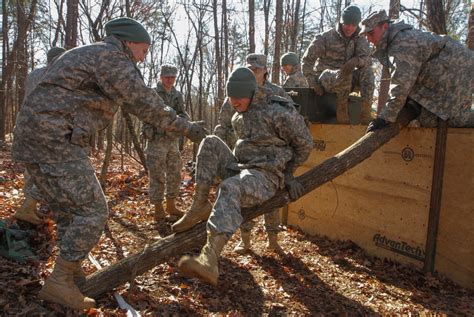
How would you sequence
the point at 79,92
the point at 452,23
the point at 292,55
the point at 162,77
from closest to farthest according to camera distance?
the point at 79,92
the point at 162,77
the point at 292,55
the point at 452,23

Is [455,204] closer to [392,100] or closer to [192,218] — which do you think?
[392,100]

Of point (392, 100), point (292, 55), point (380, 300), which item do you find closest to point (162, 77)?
point (292, 55)

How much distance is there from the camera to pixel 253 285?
4.50m

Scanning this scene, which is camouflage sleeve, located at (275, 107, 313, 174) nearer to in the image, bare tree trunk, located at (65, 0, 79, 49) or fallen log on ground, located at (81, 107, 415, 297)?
fallen log on ground, located at (81, 107, 415, 297)

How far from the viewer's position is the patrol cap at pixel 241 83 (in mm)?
4109

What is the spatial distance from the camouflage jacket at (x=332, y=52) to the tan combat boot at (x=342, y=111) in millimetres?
573

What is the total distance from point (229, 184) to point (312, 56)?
4.12 meters

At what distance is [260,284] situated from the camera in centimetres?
455

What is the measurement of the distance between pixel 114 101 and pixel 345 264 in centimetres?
377

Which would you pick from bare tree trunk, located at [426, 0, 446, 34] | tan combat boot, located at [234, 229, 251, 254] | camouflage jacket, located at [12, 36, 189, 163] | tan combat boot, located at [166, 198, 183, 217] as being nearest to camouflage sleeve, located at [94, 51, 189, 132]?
camouflage jacket, located at [12, 36, 189, 163]

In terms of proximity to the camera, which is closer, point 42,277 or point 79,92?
point 79,92

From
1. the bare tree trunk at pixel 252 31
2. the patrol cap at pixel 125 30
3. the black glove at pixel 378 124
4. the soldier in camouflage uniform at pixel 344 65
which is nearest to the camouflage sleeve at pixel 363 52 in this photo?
the soldier in camouflage uniform at pixel 344 65

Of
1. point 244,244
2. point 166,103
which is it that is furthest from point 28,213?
point 244,244

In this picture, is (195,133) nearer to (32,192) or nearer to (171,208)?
(32,192)
